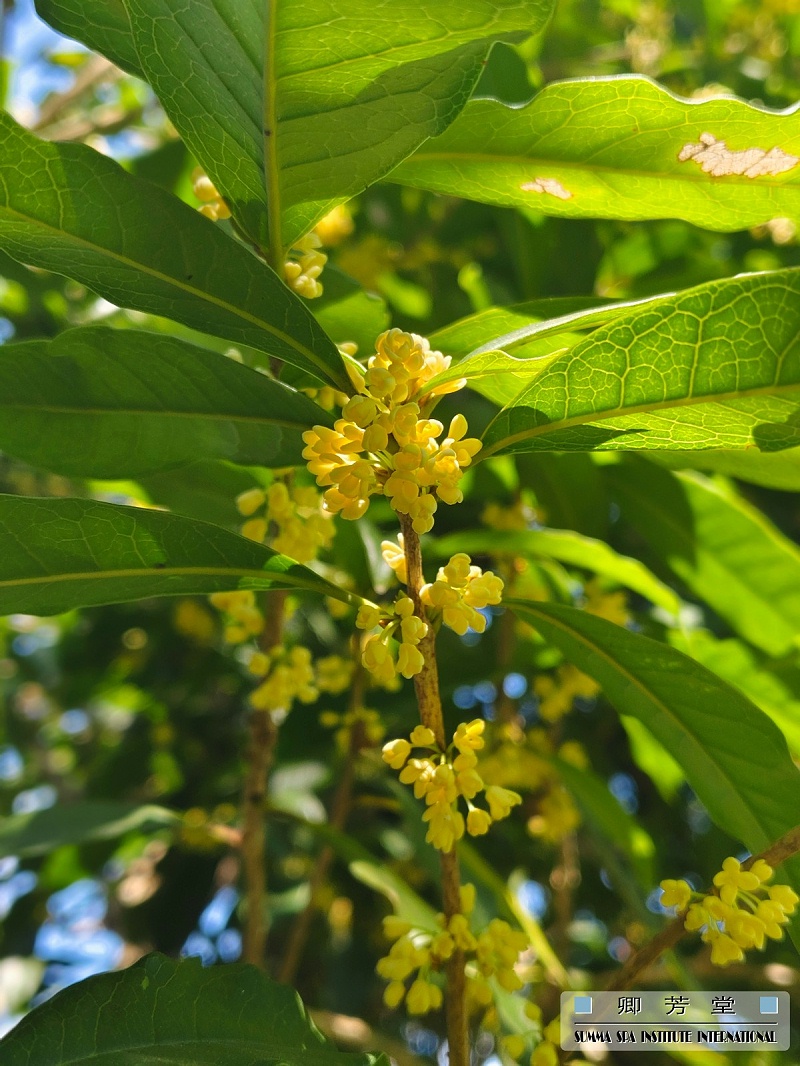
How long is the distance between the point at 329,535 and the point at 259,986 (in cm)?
59

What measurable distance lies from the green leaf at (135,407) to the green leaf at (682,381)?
0.28m

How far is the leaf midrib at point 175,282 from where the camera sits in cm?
95

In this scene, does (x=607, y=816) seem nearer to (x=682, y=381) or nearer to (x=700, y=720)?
(x=700, y=720)

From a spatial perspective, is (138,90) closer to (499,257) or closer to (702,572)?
(499,257)

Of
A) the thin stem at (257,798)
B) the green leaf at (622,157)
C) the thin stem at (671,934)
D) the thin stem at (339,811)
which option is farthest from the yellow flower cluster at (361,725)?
the green leaf at (622,157)

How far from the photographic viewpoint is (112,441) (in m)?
1.20

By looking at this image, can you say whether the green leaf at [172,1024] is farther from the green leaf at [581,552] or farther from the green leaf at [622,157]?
the green leaf at [622,157]

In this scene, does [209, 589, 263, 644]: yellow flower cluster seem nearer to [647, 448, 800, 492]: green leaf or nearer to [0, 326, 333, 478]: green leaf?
[0, 326, 333, 478]: green leaf

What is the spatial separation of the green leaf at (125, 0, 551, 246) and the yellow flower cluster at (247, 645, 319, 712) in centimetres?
70

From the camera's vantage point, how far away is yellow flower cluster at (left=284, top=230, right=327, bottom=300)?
3.84ft

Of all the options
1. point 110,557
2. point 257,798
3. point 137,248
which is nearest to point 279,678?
point 257,798

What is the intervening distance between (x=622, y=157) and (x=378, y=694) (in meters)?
1.34

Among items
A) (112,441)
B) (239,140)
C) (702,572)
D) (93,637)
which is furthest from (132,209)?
(93,637)

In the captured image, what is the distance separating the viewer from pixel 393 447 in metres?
0.97
